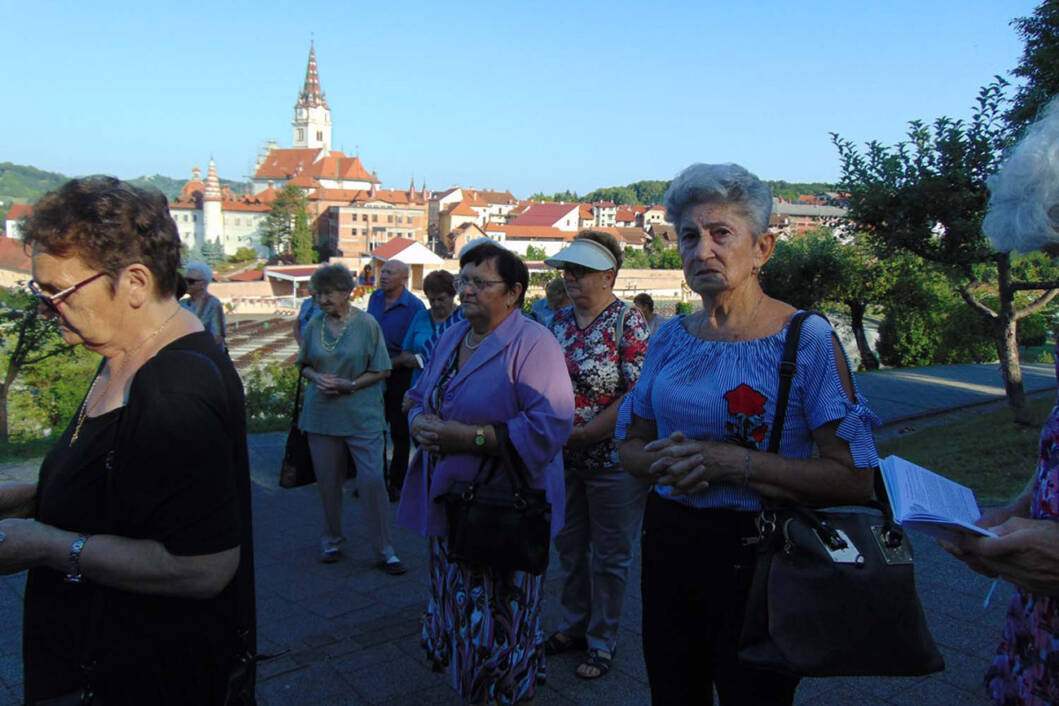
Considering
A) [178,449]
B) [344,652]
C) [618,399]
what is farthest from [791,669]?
[344,652]

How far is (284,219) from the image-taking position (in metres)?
103

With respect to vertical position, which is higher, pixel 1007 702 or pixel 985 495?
pixel 1007 702

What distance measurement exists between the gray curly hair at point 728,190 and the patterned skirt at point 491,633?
153 cm

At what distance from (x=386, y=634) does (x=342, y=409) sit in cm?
161

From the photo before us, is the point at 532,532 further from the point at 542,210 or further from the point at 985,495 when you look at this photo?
the point at 542,210

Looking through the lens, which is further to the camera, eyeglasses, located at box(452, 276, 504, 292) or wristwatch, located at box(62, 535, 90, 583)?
eyeglasses, located at box(452, 276, 504, 292)

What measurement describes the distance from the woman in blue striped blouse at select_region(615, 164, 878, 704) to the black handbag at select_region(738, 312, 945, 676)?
188mm

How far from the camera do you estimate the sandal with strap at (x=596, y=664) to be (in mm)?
3438

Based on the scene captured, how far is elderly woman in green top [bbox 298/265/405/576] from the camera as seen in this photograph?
16.0 feet

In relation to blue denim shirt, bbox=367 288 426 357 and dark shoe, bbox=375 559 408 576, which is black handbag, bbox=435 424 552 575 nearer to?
dark shoe, bbox=375 559 408 576

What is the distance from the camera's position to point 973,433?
Result: 977cm

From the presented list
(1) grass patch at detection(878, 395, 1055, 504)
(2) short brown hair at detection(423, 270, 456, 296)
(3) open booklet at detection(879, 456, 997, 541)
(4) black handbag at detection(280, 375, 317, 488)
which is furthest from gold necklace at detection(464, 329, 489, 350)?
(1) grass patch at detection(878, 395, 1055, 504)

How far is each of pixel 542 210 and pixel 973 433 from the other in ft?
384

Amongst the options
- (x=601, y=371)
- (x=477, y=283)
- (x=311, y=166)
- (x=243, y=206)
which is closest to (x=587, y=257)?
(x=601, y=371)
